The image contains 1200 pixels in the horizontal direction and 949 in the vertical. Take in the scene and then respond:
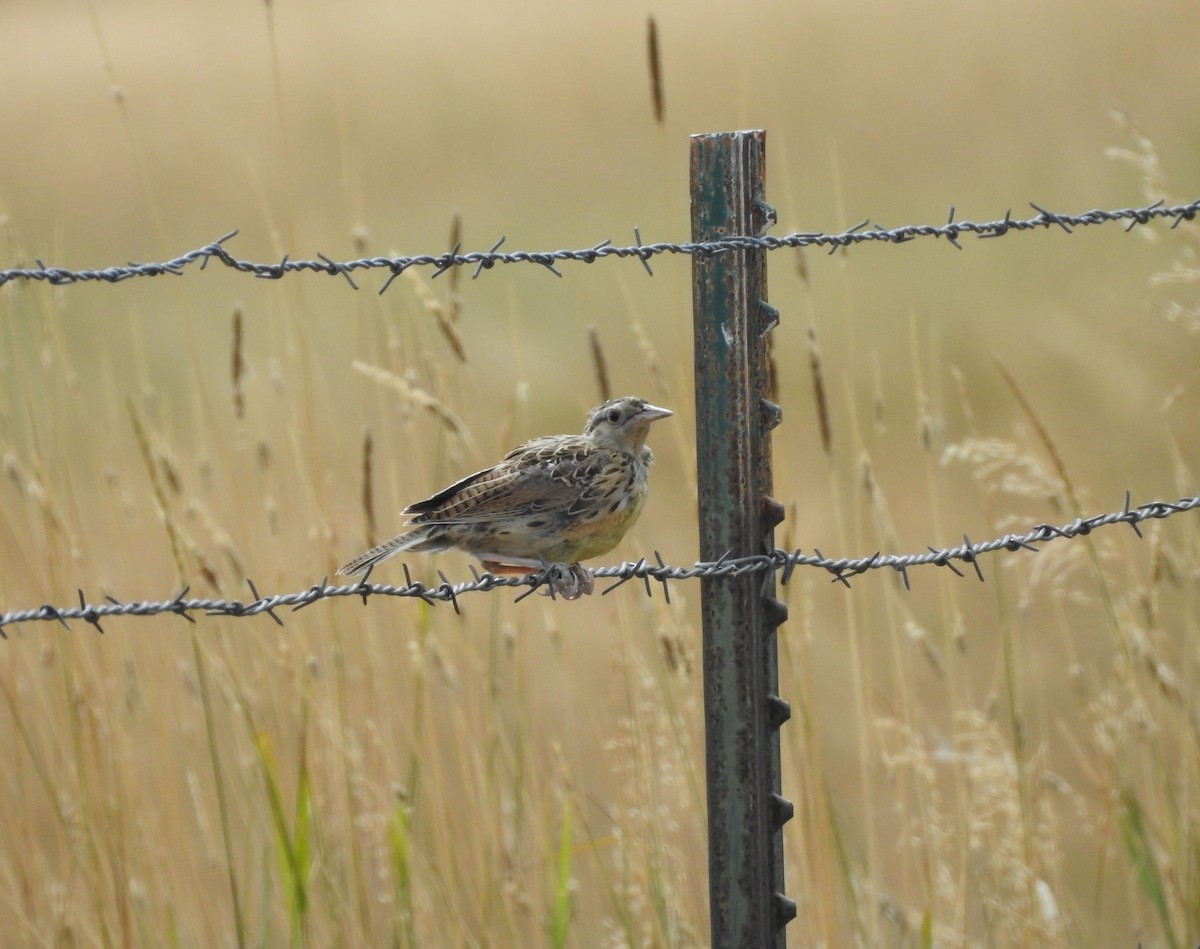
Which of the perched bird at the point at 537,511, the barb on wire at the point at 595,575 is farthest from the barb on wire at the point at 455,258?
the perched bird at the point at 537,511

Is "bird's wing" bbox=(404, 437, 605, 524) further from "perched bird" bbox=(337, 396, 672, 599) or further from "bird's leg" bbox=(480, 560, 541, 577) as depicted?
"bird's leg" bbox=(480, 560, 541, 577)

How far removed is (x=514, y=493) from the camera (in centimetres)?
396

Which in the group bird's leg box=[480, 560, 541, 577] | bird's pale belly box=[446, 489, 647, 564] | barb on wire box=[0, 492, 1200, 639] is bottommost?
barb on wire box=[0, 492, 1200, 639]

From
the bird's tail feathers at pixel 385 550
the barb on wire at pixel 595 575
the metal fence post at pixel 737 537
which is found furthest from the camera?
the bird's tail feathers at pixel 385 550

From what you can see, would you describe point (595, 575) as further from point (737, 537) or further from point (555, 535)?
point (555, 535)

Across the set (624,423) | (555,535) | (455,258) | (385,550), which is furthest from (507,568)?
(455,258)

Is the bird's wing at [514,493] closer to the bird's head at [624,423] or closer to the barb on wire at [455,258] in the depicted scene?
the bird's head at [624,423]

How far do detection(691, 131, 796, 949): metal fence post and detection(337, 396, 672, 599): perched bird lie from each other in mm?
690

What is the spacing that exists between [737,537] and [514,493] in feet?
3.01

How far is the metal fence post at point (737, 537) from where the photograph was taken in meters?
3.13

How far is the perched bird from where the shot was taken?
395 centimetres

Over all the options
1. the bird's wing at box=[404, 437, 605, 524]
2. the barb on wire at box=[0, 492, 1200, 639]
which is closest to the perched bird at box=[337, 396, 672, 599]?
the bird's wing at box=[404, 437, 605, 524]

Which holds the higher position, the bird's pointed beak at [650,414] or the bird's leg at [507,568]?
the bird's pointed beak at [650,414]

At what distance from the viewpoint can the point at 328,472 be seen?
4.90m
